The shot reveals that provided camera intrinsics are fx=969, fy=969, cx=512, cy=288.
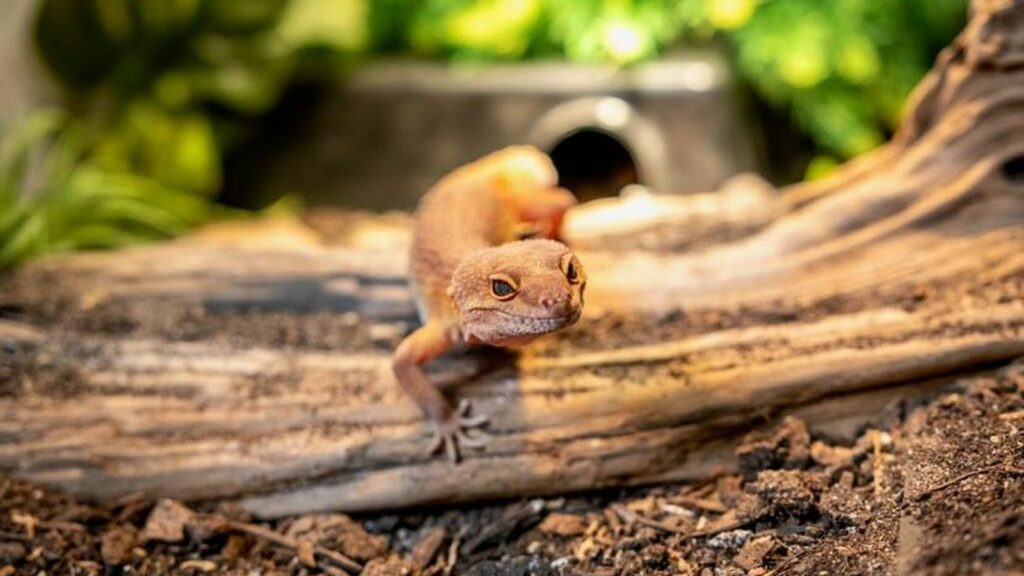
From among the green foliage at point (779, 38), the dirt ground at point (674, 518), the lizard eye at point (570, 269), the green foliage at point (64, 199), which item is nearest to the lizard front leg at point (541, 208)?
the dirt ground at point (674, 518)

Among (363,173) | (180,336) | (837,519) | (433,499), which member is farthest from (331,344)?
(363,173)

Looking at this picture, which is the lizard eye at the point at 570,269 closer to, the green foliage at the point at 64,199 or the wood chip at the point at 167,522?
the wood chip at the point at 167,522

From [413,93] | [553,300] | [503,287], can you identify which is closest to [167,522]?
[503,287]

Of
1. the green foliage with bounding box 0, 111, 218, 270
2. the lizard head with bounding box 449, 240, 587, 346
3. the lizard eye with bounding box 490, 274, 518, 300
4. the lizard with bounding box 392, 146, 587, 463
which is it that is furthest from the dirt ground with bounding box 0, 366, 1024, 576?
the green foliage with bounding box 0, 111, 218, 270

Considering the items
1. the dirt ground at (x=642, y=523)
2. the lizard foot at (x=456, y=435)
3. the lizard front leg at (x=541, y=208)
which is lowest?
the dirt ground at (x=642, y=523)

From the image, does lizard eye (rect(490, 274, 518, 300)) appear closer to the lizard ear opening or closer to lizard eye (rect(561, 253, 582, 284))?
the lizard ear opening
